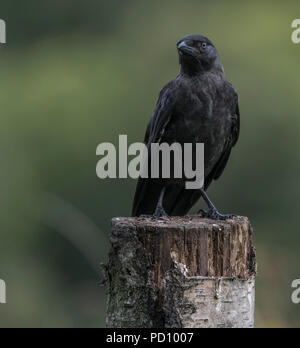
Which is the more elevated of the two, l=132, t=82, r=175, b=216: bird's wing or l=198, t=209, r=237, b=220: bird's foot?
l=132, t=82, r=175, b=216: bird's wing

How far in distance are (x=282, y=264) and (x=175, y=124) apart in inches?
136

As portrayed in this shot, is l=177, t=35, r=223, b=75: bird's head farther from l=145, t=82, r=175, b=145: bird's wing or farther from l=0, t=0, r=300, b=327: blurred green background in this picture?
l=0, t=0, r=300, b=327: blurred green background


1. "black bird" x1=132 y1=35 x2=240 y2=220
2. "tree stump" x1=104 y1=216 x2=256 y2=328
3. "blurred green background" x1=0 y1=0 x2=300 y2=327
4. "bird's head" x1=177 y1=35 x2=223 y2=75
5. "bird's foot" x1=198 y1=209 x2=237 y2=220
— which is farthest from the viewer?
"blurred green background" x1=0 y1=0 x2=300 y2=327

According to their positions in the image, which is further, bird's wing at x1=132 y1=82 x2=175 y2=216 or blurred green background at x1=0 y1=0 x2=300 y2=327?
blurred green background at x1=0 y1=0 x2=300 y2=327

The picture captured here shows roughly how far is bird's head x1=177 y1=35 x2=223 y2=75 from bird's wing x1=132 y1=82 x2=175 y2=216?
0.21 metres

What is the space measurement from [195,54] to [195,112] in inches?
19.2

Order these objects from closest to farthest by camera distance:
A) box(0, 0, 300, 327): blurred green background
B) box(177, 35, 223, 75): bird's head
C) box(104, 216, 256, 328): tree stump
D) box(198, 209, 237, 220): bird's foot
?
box(104, 216, 256, 328): tree stump
box(198, 209, 237, 220): bird's foot
box(177, 35, 223, 75): bird's head
box(0, 0, 300, 327): blurred green background

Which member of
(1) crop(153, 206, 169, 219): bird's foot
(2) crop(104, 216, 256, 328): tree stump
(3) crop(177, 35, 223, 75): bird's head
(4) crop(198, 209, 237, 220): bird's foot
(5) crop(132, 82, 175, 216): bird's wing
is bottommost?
(2) crop(104, 216, 256, 328): tree stump

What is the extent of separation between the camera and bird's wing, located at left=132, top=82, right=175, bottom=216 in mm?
7438

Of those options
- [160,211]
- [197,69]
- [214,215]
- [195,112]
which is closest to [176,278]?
[214,215]

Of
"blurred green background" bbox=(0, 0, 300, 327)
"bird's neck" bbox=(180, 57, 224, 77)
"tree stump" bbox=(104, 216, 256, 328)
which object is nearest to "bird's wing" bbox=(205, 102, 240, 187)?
"bird's neck" bbox=(180, 57, 224, 77)

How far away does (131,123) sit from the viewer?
16.0m

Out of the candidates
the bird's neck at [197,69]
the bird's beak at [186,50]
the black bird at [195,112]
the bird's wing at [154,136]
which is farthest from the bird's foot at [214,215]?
the bird's beak at [186,50]

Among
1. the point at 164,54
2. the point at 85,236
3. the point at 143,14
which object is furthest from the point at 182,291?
the point at 143,14
